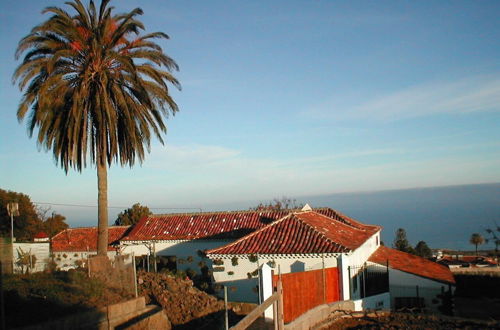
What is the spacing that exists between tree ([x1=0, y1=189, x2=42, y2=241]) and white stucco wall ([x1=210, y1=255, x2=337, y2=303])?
30.2 meters

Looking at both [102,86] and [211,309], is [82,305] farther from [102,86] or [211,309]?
[102,86]

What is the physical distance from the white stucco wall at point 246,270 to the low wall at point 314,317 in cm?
968

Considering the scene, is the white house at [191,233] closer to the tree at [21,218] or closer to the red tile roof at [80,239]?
the red tile roof at [80,239]

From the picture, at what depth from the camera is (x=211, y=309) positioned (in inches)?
783

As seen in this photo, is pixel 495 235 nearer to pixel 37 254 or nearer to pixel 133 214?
pixel 37 254

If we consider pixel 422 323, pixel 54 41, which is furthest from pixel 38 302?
pixel 54 41

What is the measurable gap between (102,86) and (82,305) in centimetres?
1050

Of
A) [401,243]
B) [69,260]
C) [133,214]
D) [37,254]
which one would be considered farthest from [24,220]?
[401,243]

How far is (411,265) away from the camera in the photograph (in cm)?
3011

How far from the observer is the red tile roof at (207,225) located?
A: 35.0m

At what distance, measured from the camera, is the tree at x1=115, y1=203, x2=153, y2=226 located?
187 ft

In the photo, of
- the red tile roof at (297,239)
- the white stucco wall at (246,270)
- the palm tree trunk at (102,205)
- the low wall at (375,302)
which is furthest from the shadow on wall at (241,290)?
the palm tree trunk at (102,205)

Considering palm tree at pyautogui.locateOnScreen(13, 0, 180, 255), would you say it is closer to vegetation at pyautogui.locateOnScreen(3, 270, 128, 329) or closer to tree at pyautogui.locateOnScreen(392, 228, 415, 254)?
vegetation at pyautogui.locateOnScreen(3, 270, 128, 329)

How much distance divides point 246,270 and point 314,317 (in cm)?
1384
